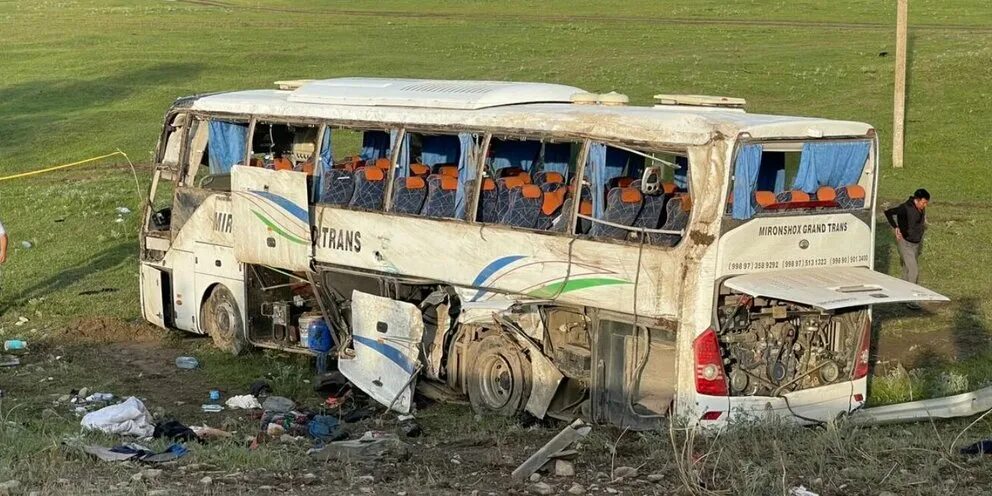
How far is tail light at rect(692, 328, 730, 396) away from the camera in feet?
37.6

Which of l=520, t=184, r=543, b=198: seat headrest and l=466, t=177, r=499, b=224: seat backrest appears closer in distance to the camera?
l=520, t=184, r=543, b=198: seat headrest

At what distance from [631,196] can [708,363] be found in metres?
1.62

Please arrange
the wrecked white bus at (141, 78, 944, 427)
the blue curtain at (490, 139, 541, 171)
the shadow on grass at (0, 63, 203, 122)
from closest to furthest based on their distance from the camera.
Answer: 1. the wrecked white bus at (141, 78, 944, 427)
2. the blue curtain at (490, 139, 541, 171)
3. the shadow on grass at (0, 63, 203, 122)

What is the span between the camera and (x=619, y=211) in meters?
12.3

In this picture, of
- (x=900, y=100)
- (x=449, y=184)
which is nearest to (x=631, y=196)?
(x=449, y=184)

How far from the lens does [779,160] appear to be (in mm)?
12844

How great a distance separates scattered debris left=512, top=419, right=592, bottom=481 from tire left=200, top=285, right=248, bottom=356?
592 centimetres

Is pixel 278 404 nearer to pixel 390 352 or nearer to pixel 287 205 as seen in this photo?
pixel 390 352

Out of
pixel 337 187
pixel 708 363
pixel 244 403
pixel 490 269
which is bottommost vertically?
pixel 244 403

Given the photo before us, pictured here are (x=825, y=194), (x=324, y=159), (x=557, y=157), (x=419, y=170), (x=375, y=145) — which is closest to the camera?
(x=825, y=194)

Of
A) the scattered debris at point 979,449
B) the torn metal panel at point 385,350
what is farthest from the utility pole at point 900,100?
the scattered debris at point 979,449

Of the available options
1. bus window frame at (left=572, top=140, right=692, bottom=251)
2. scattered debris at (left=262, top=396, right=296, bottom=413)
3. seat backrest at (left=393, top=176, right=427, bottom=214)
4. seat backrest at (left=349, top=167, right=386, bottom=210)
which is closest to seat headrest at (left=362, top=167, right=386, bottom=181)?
seat backrest at (left=349, top=167, right=386, bottom=210)

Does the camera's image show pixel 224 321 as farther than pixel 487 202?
Yes

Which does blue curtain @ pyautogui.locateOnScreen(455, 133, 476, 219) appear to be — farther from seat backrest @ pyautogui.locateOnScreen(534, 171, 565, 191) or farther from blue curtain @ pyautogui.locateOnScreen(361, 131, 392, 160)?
blue curtain @ pyautogui.locateOnScreen(361, 131, 392, 160)
